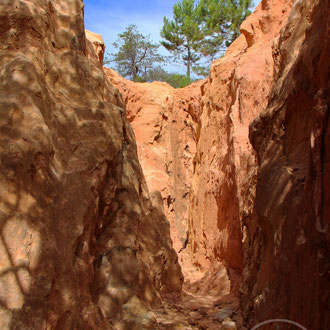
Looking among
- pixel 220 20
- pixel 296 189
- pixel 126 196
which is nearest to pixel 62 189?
pixel 126 196

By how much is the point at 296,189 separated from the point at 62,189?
234 centimetres

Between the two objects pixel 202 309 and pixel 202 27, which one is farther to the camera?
pixel 202 27

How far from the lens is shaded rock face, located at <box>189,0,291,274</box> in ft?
23.7

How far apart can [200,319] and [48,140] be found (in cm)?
355

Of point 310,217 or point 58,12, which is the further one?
point 58,12

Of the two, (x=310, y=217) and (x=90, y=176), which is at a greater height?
→ (x=90, y=176)

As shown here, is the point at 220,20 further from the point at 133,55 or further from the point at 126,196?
the point at 126,196

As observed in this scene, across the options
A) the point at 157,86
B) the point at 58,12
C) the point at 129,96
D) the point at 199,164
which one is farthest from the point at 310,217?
the point at 157,86

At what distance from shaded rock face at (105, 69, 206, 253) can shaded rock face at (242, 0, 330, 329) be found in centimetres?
488

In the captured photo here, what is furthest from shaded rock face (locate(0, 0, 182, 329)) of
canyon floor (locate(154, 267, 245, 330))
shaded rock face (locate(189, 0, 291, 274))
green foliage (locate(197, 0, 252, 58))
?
green foliage (locate(197, 0, 252, 58))

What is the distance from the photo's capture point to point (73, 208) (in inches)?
153

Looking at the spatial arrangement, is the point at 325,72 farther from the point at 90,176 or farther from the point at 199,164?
the point at 199,164

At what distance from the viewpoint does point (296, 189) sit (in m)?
4.03

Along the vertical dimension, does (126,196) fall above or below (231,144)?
below
